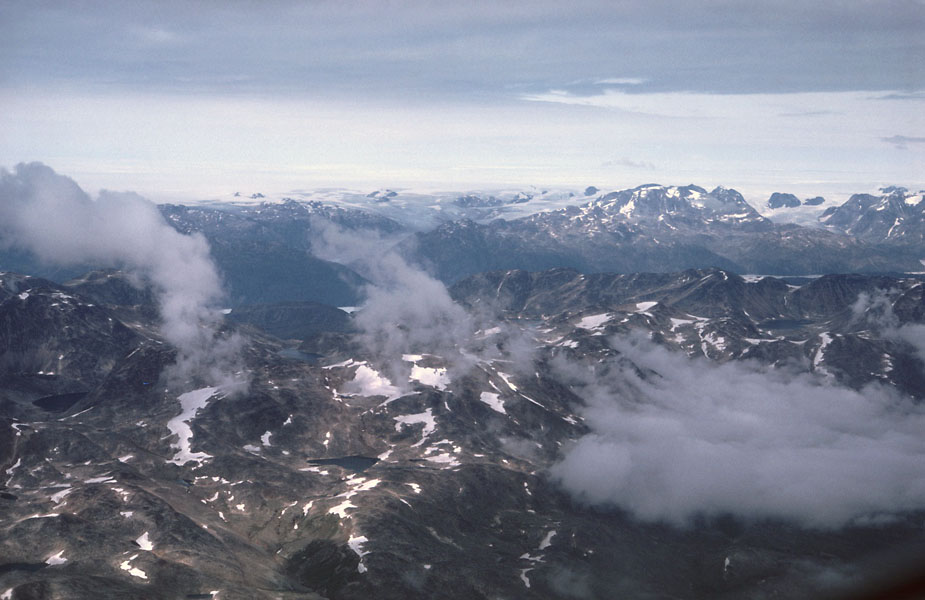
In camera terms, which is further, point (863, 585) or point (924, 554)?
point (924, 554)

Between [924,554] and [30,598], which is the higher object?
[924,554]

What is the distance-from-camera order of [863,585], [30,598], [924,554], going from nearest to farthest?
[863,585] < [924,554] < [30,598]

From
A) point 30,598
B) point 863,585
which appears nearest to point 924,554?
point 863,585

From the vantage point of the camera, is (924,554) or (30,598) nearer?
(924,554)

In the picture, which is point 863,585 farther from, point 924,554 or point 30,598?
point 30,598

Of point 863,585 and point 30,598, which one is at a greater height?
point 863,585

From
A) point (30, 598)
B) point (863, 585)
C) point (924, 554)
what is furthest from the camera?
point (30, 598)
